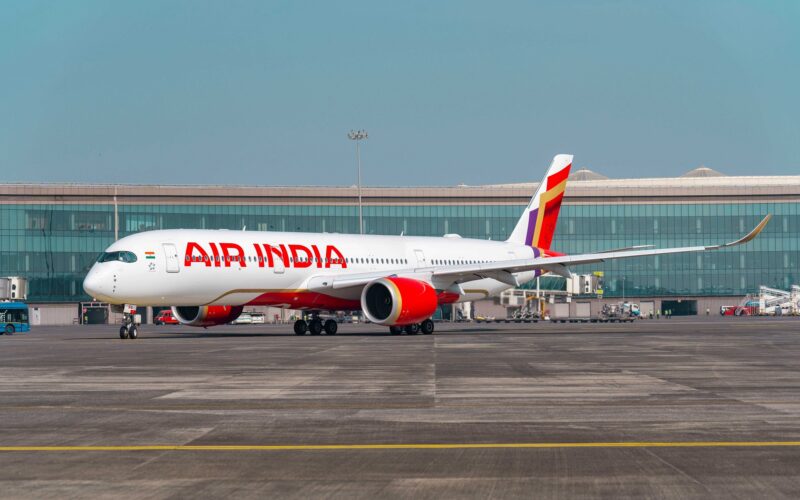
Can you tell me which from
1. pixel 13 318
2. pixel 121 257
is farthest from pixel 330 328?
pixel 13 318

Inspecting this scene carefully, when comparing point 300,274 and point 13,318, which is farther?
point 13,318

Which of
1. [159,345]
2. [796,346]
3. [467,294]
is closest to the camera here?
[796,346]

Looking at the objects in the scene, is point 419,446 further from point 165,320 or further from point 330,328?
point 165,320

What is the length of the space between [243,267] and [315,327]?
24.2ft

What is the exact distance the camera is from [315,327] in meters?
50.0

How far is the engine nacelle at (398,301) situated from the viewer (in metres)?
44.6

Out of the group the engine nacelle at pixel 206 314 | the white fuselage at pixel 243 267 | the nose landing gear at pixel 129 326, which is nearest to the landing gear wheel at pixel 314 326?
the white fuselage at pixel 243 267

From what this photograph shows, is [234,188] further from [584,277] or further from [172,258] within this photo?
[172,258]

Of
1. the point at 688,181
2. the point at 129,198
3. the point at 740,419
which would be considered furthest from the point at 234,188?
the point at 740,419

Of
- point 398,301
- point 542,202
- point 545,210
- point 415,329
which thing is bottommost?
point 415,329

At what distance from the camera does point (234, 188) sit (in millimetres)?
113250

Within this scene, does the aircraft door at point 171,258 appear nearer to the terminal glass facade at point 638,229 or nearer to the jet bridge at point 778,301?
the terminal glass facade at point 638,229

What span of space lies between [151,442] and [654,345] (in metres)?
24.7

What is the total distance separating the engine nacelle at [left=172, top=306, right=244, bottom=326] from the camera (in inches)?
1852
